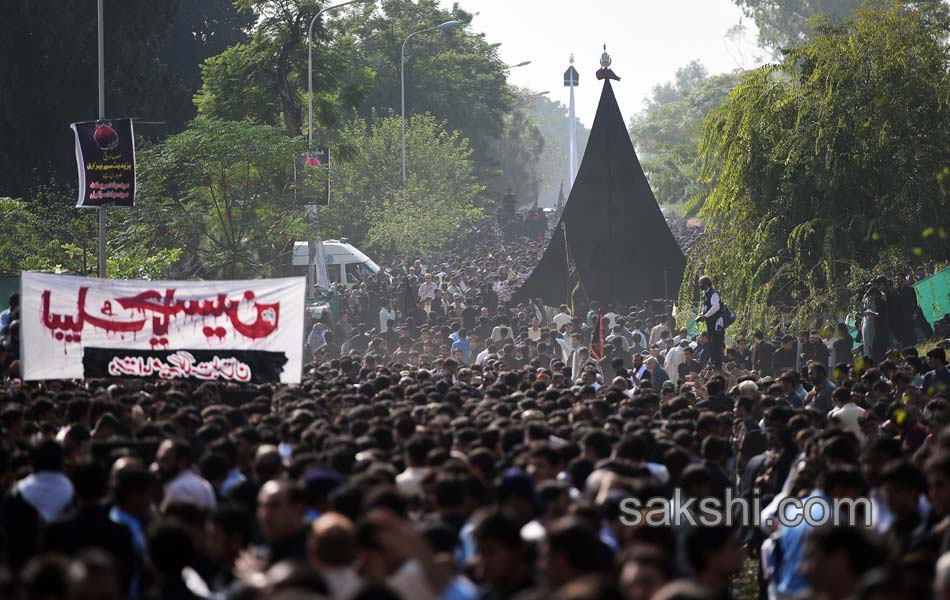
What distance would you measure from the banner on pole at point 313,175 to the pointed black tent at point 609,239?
16.4ft

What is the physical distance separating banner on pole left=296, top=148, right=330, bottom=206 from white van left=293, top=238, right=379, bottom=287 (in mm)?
9169

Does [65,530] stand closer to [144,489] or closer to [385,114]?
[144,489]

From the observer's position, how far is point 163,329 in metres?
13.2

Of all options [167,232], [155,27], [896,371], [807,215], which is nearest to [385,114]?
[155,27]

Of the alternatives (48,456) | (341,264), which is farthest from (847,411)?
(341,264)

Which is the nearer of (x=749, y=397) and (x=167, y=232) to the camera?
(x=749, y=397)

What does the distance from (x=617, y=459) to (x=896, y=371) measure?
24.5 ft

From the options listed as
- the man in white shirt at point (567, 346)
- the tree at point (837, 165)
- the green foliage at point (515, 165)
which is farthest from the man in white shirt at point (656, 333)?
the green foliage at point (515, 165)

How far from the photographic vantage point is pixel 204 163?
27.7m

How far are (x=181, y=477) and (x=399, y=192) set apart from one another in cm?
4259

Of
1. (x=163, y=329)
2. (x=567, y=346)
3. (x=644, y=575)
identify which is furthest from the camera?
(x=567, y=346)

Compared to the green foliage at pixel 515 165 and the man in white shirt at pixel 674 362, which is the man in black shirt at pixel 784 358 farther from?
the green foliage at pixel 515 165

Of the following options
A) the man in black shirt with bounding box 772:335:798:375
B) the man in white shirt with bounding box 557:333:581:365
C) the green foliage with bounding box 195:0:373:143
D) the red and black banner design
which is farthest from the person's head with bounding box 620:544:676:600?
the green foliage with bounding box 195:0:373:143

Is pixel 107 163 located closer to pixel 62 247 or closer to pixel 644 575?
pixel 62 247
